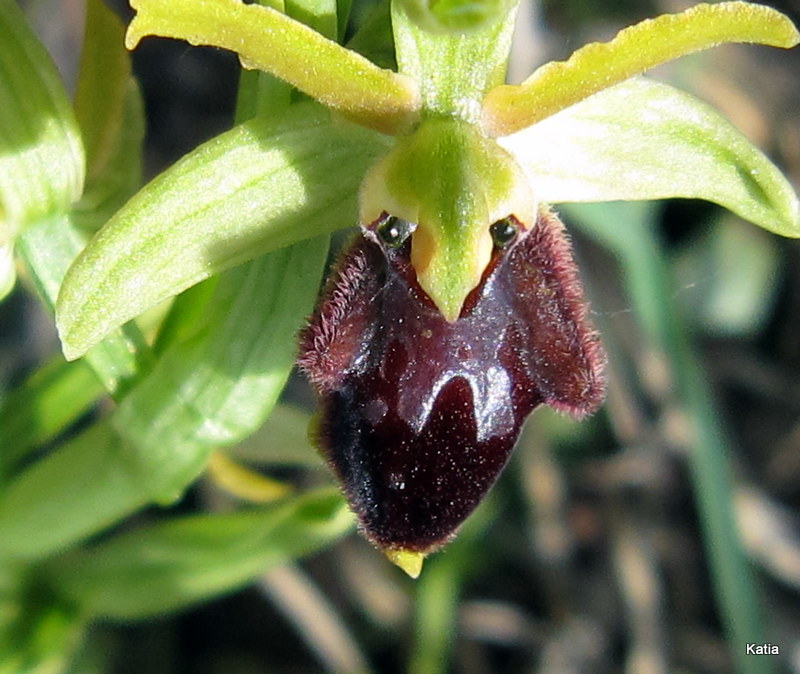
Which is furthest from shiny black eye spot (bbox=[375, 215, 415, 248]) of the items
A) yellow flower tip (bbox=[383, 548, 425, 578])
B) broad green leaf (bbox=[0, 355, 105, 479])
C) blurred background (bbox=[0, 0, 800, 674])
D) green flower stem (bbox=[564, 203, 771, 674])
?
blurred background (bbox=[0, 0, 800, 674])

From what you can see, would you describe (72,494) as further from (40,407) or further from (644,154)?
(644,154)

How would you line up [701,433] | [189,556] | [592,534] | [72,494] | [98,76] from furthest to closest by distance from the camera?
[592,534]
[701,433]
[189,556]
[72,494]
[98,76]

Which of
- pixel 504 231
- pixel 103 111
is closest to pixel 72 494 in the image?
pixel 103 111

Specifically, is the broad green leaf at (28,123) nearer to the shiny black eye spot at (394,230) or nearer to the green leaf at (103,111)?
the green leaf at (103,111)

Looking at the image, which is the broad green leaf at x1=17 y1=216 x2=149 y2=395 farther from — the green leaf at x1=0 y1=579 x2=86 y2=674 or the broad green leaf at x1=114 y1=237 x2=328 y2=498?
the green leaf at x1=0 y1=579 x2=86 y2=674

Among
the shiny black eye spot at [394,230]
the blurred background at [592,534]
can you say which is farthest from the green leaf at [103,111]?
the blurred background at [592,534]

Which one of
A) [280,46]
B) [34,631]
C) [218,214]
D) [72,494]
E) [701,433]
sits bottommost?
[701,433]
